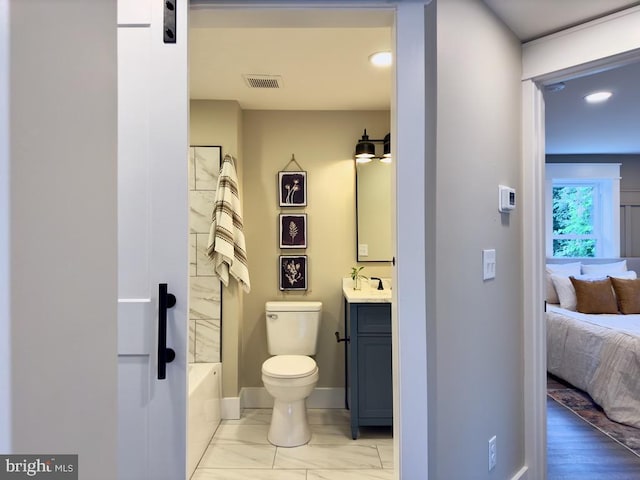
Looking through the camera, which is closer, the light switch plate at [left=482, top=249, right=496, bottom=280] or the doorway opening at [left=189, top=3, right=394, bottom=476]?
the light switch plate at [left=482, top=249, right=496, bottom=280]

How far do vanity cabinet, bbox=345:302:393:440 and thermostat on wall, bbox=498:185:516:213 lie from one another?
3.34 feet

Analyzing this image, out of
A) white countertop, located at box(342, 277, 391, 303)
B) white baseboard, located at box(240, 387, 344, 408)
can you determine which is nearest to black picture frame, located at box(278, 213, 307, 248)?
white countertop, located at box(342, 277, 391, 303)

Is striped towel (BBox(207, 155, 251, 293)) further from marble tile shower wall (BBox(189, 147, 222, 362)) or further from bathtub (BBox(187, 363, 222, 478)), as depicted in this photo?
bathtub (BBox(187, 363, 222, 478))

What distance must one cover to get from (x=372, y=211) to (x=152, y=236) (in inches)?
85.1

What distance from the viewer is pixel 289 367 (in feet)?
8.18

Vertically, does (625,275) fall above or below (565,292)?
above

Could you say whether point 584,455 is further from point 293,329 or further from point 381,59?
point 381,59

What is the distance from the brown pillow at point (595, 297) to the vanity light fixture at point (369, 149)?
8.45 ft

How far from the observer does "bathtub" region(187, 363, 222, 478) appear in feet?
7.04

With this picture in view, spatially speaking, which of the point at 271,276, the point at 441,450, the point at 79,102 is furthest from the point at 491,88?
the point at 271,276

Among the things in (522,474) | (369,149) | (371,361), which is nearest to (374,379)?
(371,361)

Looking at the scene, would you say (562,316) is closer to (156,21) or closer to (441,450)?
(441,450)

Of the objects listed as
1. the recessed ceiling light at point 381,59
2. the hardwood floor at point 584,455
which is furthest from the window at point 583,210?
the recessed ceiling light at point 381,59

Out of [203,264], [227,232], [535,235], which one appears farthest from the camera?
[203,264]
